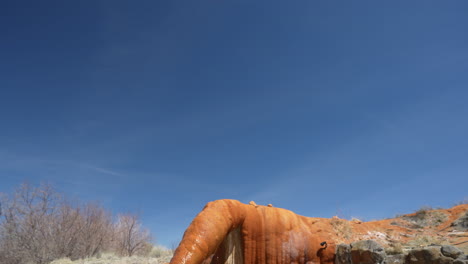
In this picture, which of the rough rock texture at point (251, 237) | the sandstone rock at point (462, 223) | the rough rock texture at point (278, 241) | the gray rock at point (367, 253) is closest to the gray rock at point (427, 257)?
the rough rock texture at point (278, 241)

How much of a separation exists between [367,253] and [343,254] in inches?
31.4

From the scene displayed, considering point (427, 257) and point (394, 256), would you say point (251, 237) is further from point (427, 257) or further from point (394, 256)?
point (427, 257)

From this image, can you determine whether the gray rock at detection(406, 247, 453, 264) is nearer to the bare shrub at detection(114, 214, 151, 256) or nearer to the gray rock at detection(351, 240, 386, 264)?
the gray rock at detection(351, 240, 386, 264)

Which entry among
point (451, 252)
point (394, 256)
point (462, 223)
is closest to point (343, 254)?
Answer: point (394, 256)

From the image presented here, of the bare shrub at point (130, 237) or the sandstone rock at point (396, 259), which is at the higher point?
the bare shrub at point (130, 237)

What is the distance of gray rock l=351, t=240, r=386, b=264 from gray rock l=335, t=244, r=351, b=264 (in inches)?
6.0

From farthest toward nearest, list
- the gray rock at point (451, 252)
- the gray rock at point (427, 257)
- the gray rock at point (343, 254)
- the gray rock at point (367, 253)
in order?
1. the gray rock at point (343, 254)
2. the gray rock at point (367, 253)
3. the gray rock at point (427, 257)
4. the gray rock at point (451, 252)

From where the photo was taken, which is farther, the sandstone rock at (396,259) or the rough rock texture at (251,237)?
the sandstone rock at (396,259)

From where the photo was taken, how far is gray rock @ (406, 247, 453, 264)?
7.71 m

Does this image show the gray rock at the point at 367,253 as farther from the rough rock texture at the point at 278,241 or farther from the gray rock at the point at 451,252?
the gray rock at the point at 451,252

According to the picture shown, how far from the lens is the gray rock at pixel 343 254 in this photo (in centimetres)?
951

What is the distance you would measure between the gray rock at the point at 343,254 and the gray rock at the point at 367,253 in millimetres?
151

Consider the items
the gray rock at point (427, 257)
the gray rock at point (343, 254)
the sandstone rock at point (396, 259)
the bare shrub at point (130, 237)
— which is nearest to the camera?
the gray rock at point (427, 257)

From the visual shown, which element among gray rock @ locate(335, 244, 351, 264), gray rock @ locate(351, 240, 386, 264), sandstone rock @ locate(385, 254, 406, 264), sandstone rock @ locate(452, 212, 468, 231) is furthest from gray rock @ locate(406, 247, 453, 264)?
sandstone rock @ locate(452, 212, 468, 231)
